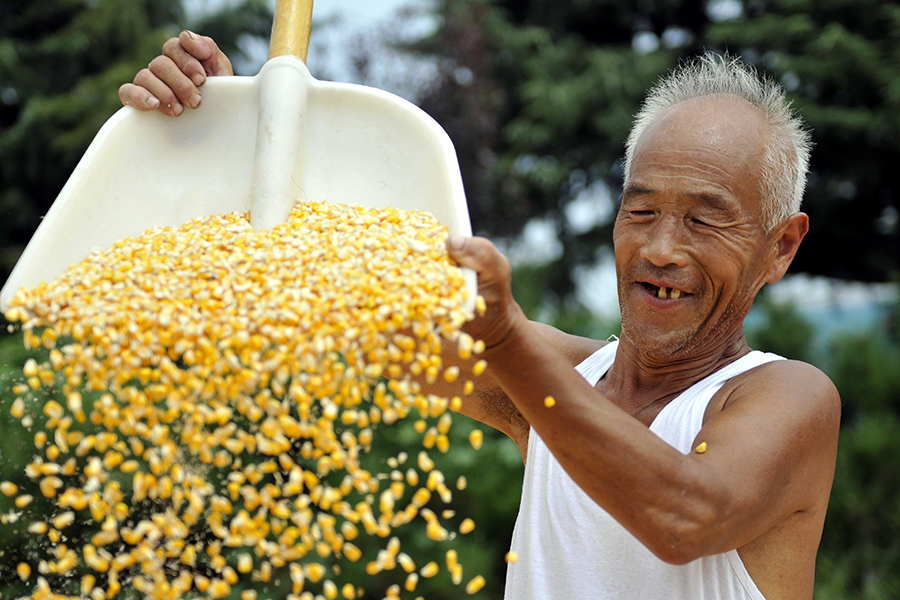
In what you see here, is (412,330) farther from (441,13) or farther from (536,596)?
(441,13)

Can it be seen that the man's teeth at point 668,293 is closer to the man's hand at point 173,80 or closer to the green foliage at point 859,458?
the man's hand at point 173,80

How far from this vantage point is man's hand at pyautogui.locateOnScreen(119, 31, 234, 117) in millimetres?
1706

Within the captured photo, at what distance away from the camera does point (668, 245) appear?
1.57 metres

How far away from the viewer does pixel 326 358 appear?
4.14 feet

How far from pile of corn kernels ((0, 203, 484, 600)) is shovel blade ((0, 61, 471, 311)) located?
0.23m

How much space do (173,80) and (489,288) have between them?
3.08 feet

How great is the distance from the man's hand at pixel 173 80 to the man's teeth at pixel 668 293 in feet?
3.59

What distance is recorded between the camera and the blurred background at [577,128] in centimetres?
444

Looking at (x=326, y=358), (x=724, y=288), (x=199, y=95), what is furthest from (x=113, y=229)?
(x=724, y=288)

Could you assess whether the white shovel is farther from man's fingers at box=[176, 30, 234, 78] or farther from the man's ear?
the man's ear

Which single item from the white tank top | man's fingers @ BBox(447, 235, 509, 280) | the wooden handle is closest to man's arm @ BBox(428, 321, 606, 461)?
→ the white tank top

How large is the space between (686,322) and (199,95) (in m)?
1.17

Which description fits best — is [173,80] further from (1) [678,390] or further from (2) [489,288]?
(1) [678,390]

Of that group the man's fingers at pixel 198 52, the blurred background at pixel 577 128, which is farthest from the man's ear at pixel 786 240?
the blurred background at pixel 577 128
